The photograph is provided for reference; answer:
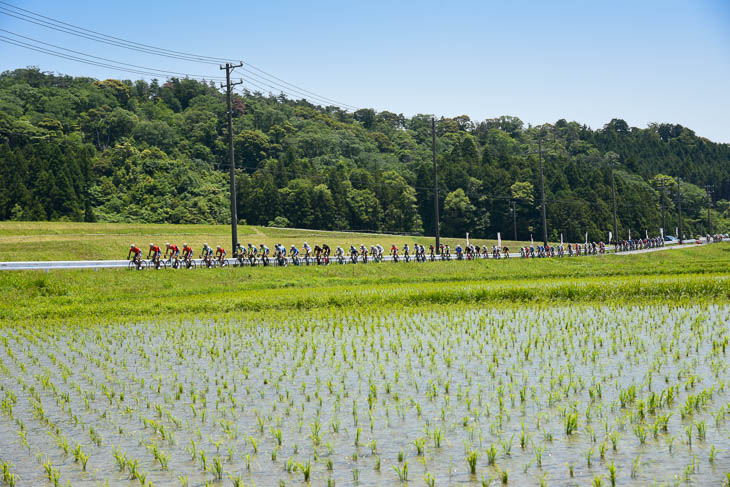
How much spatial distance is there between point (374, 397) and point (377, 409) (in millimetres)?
681

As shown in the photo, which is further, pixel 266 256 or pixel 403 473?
pixel 266 256

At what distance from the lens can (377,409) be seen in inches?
384

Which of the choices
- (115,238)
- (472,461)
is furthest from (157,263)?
(472,461)

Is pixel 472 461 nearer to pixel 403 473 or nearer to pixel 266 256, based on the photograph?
pixel 403 473

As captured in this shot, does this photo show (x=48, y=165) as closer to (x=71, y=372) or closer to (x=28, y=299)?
(x=28, y=299)

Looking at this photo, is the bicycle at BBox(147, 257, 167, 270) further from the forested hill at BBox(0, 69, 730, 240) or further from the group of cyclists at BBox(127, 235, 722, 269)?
the forested hill at BBox(0, 69, 730, 240)

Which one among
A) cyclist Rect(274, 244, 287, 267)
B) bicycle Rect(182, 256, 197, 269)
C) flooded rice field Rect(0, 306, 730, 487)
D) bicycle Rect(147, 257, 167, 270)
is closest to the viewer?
flooded rice field Rect(0, 306, 730, 487)

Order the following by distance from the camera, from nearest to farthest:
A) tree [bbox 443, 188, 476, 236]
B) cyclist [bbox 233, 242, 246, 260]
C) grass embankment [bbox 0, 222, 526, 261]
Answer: cyclist [bbox 233, 242, 246, 260] < grass embankment [bbox 0, 222, 526, 261] < tree [bbox 443, 188, 476, 236]

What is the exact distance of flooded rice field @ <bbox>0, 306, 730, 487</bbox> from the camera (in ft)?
24.2

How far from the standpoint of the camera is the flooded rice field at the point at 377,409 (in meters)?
7.38

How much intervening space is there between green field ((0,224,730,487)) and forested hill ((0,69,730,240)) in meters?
61.2

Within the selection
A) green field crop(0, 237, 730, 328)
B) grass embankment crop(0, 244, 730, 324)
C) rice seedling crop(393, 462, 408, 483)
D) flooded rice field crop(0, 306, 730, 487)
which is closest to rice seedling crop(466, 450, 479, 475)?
flooded rice field crop(0, 306, 730, 487)

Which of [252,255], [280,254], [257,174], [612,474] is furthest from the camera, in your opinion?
[257,174]

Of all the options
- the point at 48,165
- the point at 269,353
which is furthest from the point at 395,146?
the point at 269,353
